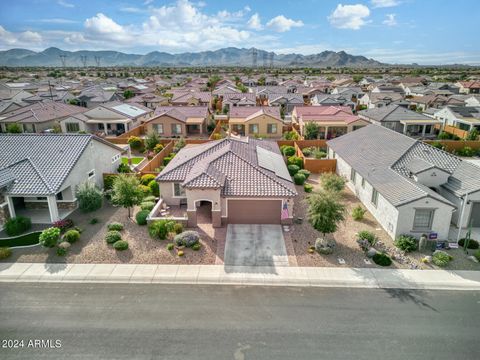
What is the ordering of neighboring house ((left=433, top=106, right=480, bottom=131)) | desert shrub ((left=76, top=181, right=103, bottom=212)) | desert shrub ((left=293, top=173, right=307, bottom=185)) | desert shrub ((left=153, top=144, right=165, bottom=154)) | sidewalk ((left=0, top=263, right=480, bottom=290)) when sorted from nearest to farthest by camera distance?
sidewalk ((left=0, top=263, right=480, bottom=290)), desert shrub ((left=76, top=181, right=103, bottom=212)), desert shrub ((left=293, top=173, right=307, bottom=185)), desert shrub ((left=153, top=144, right=165, bottom=154)), neighboring house ((left=433, top=106, right=480, bottom=131))

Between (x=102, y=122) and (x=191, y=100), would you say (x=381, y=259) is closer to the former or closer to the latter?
(x=102, y=122)

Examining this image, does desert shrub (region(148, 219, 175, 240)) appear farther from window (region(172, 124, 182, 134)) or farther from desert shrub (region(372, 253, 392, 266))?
window (region(172, 124, 182, 134))

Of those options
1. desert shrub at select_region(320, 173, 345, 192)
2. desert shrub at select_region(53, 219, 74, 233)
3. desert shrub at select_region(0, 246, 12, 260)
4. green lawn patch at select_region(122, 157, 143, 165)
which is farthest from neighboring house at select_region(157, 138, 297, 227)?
green lawn patch at select_region(122, 157, 143, 165)

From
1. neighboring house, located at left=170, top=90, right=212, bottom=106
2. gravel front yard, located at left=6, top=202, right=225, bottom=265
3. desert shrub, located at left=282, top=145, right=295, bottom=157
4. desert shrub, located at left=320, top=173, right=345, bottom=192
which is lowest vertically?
gravel front yard, located at left=6, top=202, right=225, bottom=265

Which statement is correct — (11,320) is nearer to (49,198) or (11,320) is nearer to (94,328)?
(94,328)

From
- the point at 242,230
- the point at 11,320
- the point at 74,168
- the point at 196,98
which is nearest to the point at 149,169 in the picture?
the point at 74,168

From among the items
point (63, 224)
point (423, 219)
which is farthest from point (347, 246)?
point (63, 224)
